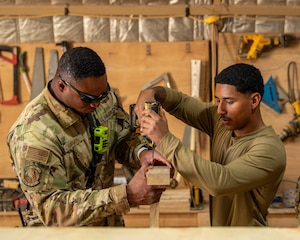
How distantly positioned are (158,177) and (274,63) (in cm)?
241

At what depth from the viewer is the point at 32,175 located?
4.95ft

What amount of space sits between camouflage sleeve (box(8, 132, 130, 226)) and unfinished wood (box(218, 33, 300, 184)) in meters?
2.21

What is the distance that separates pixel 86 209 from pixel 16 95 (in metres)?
2.27

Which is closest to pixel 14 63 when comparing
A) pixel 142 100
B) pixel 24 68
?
pixel 24 68

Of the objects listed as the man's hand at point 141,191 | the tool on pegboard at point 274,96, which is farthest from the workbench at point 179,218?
the man's hand at point 141,191

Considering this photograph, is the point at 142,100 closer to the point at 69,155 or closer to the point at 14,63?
the point at 69,155

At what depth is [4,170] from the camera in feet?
11.9

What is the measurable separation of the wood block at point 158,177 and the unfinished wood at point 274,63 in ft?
7.28

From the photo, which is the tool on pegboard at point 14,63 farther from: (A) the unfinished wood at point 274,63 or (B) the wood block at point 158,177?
(B) the wood block at point 158,177

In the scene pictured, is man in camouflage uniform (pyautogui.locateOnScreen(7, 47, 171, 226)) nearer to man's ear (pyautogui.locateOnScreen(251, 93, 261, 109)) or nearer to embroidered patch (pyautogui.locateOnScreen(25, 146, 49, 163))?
embroidered patch (pyautogui.locateOnScreen(25, 146, 49, 163))

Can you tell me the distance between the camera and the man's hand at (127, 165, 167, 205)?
1.56 m
